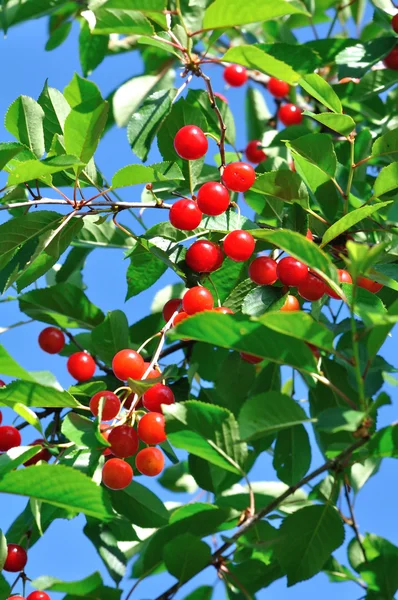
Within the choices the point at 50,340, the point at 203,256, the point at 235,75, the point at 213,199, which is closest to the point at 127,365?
the point at 203,256

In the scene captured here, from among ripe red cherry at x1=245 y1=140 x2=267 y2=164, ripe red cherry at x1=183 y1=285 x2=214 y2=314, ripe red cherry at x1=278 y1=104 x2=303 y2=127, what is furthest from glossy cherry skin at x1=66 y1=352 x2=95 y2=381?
ripe red cherry at x1=278 y1=104 x2=303 y2=127

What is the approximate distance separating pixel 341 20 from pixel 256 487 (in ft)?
7.81

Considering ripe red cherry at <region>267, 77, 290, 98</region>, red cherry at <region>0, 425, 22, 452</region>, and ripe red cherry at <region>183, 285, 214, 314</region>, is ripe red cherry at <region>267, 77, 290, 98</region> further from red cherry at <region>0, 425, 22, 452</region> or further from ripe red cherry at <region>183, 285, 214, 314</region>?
red cherry at <region>0, 425, 22, 452</region>

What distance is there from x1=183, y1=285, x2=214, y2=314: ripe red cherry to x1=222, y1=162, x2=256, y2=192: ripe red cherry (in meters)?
0.26

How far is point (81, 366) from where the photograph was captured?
2.24m

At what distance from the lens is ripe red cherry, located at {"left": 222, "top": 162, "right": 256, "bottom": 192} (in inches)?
71.0

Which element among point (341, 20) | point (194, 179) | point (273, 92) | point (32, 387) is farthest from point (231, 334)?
point (341, 20)

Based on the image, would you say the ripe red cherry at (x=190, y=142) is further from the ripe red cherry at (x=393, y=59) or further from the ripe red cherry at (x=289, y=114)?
the ripe red cherry at (x=289, y=114)

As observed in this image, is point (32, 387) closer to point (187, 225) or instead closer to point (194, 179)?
point (187, 225)

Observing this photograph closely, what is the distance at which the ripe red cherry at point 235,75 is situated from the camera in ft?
12.1

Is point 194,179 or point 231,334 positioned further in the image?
point 194,179

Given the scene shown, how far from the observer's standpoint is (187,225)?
1806 millimetres

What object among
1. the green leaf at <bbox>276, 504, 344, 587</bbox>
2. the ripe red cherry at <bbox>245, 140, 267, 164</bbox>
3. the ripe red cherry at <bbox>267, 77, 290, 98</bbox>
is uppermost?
the ripe red cherry at <bbox>267, 77, 290, 98</bbox>

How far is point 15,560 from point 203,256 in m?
0.88
